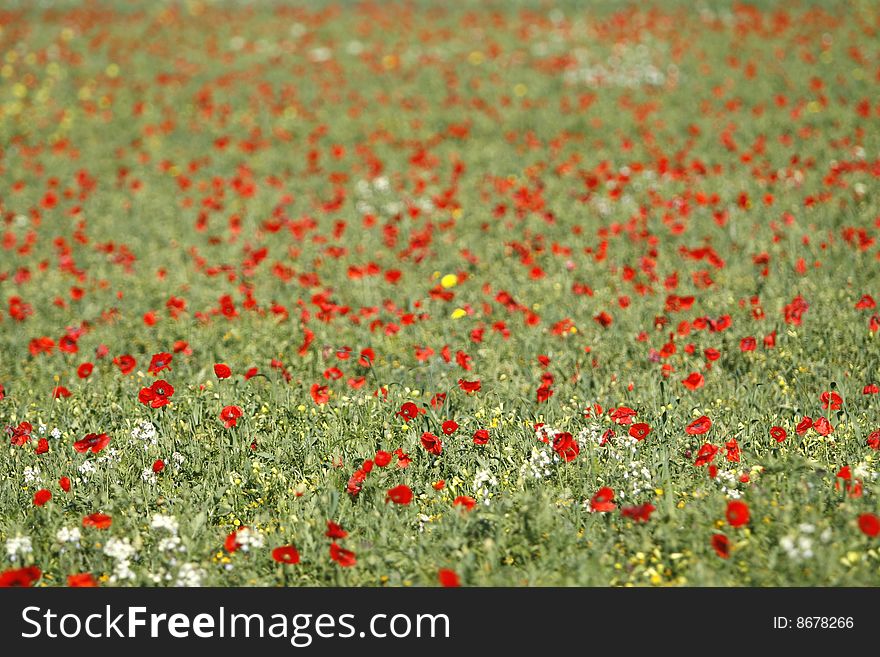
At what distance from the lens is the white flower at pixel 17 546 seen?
322cm

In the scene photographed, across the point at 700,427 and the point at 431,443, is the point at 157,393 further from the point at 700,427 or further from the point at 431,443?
the point at 700,427

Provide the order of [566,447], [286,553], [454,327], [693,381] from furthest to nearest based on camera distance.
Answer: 1. [454,327]
2. [693,381]
3. [566,447]
4. [286,553]

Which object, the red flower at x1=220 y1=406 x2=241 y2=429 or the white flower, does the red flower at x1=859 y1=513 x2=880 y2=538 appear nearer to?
the red flower at x1=220 y1=406 x2=241 y2=429

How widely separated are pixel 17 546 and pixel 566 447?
7.69 ft

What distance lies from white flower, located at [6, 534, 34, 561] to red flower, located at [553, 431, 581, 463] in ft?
7.45

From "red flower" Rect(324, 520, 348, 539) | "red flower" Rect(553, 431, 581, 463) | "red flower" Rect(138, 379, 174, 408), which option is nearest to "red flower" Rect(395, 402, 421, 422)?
"red flower" Rect(553, 431, 581, 463)

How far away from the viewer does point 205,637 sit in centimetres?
296

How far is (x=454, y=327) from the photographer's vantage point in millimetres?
5715

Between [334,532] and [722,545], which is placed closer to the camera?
[722,545]

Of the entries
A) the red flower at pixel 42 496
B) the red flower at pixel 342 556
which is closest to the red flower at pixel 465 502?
the red flower at pixel 342 556

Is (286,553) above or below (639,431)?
below

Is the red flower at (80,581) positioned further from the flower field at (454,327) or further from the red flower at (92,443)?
the red flower at (92,443)

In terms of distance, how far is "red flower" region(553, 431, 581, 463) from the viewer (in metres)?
3.58

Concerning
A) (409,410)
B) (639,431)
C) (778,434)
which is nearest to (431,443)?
(409,410)
